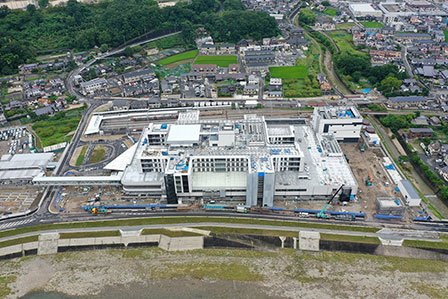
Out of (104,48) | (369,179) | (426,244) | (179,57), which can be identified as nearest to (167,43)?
(179,57)

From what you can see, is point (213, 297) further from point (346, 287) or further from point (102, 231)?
point (102, 231)

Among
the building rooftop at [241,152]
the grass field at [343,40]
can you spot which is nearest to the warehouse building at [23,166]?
the building rooftop at [241,152]

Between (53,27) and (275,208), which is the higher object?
(53,27)

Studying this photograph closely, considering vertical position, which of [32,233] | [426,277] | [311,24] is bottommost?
[426,277]

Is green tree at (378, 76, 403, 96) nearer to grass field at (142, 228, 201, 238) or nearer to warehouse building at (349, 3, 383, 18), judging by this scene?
grass field at (142, 228, 201, 238)

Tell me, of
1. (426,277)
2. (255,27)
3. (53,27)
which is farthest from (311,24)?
(426,277)

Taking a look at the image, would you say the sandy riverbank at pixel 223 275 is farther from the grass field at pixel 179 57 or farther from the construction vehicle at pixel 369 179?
the grass field at pixel 179 57

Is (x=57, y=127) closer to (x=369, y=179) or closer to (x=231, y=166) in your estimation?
(x=231, y=166)
